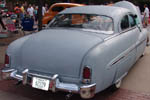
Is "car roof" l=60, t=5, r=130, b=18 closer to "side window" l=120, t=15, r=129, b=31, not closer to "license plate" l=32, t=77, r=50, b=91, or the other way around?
"side window" l=120, t=15, r=129, b=31

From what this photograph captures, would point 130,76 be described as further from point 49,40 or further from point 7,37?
point 7,37

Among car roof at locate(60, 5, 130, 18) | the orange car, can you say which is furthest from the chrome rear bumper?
the orange car

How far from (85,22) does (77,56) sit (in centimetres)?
130

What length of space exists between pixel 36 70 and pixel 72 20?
1.53 meters

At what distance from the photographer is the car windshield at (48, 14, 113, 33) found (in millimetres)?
4120

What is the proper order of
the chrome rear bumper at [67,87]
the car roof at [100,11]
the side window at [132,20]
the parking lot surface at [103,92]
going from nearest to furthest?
the chrome rear bumper at [67,87]
the parking lot surface at [103,92]
the car roof at [100,11]
the side window at [132,20]

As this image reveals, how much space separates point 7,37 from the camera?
9.42 m

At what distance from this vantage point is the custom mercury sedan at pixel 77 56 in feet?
10.4

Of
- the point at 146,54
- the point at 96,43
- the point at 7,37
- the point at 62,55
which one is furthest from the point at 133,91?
the point at 7,37

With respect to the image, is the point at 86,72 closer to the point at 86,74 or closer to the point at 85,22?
the point at 86,74

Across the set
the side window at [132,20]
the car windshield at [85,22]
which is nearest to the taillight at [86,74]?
the car windshield at [85,22]

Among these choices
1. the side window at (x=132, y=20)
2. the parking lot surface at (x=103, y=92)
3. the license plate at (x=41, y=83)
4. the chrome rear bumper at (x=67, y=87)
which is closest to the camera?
the chrome rear bumper at (x=67, y=87)

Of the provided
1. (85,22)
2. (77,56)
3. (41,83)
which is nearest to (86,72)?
(77,56)

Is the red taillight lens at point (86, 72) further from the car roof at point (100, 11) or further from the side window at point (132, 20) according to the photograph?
the side window at point (132, 20)
